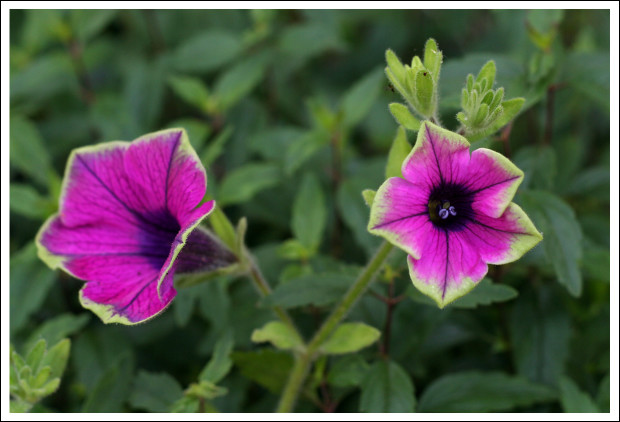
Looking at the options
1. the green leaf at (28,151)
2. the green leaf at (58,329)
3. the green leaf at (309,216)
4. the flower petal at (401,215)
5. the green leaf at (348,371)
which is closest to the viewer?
the flower petal at (401,215)

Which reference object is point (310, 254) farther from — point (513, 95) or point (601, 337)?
point (601, 337)

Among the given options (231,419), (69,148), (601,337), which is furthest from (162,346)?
(601,337)

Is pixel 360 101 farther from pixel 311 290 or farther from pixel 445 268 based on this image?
pixel 445 268

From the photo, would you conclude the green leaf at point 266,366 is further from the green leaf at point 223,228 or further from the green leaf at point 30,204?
the green leaf at point 30,204

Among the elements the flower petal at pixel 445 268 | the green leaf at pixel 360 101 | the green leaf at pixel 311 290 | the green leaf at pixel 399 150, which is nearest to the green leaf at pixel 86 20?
the green leaf at pixel 360 101

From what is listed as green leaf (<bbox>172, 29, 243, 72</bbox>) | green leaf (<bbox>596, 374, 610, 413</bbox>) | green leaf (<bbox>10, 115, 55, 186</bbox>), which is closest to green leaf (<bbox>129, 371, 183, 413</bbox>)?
green leaf (<bbox>10, 115, 55, 186</bbox>)

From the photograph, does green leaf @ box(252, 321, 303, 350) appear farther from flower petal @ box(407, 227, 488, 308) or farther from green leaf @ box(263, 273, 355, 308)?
flower petal @ box(407, 227, 488, 308)

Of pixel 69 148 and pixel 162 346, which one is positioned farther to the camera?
pixel 69 148
